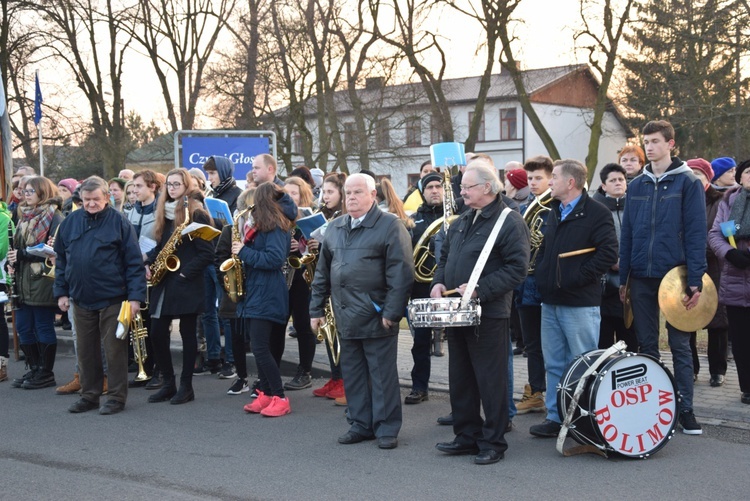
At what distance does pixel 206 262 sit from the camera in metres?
7.86

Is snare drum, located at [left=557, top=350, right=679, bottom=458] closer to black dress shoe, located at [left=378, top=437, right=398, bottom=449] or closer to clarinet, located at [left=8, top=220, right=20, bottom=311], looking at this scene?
black dress shoe, located at [left=378, top=437, right=398, bottom=449]

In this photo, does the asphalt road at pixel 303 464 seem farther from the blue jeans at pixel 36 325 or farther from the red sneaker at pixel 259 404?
the blue jeans at pixel 36 325

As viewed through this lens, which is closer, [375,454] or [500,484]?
[500,484]

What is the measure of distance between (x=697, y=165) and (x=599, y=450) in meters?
3.54

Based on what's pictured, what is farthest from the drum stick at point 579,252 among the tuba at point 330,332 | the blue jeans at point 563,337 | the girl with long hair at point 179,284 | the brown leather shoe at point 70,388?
the brown leather shoe at point 70,388

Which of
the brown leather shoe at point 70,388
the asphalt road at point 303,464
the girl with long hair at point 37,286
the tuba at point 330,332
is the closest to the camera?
the asphalt road at point 303,464

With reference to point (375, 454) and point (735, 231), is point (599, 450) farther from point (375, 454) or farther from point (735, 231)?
point (735, 231)

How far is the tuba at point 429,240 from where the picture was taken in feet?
22.8

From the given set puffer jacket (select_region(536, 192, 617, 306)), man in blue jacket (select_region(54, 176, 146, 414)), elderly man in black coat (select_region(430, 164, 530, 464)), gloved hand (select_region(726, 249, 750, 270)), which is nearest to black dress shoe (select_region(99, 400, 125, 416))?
man in blue jacket (select_region(54, 176, 146, 414))

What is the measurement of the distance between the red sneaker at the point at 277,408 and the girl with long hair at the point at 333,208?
602 millimetres

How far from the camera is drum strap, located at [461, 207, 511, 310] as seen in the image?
554cm

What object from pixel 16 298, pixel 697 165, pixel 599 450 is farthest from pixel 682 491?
pixel 16 298

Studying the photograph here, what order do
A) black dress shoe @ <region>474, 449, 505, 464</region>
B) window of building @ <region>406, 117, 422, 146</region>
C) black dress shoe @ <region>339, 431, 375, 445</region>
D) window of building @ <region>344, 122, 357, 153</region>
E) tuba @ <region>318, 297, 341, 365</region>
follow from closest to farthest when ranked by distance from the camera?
black dress shoe @ <region>474, 449, 505, 464</region>, black dress shoe @ <region>339, 431, 375, 445</region>, tuba @ <region>318, 297, 341, 365</region>, window of building @ <region>344, 122, 357, 153</region>, window of building @ <region>406, 117, 422, 146</region>

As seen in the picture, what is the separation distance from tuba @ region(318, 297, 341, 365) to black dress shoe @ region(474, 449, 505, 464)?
1.78 metres
